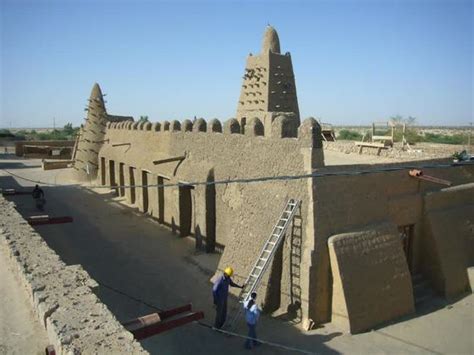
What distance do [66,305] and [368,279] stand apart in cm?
623

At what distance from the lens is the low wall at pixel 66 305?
13.7ft

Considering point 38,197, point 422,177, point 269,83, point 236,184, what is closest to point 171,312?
point 236,184

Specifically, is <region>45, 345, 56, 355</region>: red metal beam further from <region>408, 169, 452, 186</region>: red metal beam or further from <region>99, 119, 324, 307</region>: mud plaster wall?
<region>408, 169, 452, 186</region>: red metal beam

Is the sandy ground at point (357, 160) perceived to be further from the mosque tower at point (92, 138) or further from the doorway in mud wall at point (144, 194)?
the mosque tower at point (92, 138)

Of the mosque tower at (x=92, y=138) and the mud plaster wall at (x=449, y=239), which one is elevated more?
the mosque tower at (x=92, y=138)

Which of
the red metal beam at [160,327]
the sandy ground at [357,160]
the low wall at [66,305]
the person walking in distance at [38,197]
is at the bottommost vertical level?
the red metal beam at [160,327]

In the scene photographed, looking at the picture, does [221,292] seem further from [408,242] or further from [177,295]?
[408,242]

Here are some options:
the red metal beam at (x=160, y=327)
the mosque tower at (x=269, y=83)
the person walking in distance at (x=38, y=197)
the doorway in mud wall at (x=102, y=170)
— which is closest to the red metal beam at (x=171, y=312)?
the red metal beam at (x=160, y=327)

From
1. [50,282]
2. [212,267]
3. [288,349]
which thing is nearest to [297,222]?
[288,349]

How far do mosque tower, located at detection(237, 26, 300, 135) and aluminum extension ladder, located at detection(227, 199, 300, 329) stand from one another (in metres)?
8.16

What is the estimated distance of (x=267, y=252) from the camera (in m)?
9.39

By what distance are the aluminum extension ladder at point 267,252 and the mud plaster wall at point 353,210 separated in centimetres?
64

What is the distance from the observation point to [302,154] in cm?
912

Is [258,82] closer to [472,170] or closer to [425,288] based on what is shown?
[472,170]
